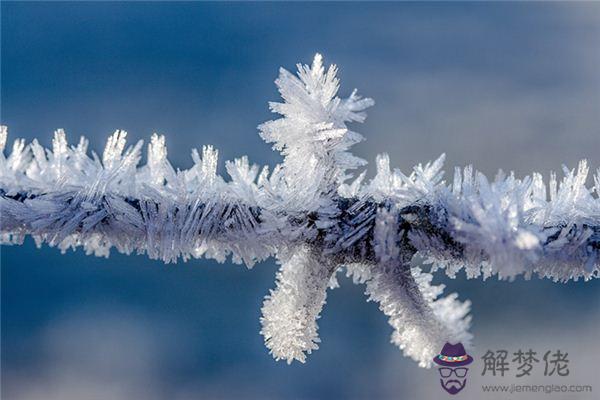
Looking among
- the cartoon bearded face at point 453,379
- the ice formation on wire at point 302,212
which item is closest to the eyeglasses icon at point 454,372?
the cartoon bearded face at point 453,379

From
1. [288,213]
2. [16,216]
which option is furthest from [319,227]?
[16,216]

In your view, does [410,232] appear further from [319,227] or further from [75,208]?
[75,208]

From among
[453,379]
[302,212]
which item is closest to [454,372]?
[453,379]

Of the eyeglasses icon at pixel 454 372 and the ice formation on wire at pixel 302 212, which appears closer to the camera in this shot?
the ice formation on wire at pixel 302 212

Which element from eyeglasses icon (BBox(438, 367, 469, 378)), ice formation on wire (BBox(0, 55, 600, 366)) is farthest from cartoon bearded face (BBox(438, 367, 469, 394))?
ice formation on wire (BBox(0, 55, 600, 366))

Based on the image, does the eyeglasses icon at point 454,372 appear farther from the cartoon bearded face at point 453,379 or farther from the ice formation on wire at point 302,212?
the ice formation on wire at point 302,212

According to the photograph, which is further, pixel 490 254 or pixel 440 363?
pixel 440 363

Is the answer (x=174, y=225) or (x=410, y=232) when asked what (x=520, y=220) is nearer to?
(x=410, y=232)
